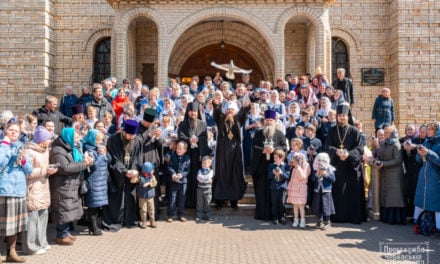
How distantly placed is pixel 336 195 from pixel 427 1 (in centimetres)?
1020

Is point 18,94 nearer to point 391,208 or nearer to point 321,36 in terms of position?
point 321,36

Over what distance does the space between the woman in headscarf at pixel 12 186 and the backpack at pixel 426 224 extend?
6372 mm

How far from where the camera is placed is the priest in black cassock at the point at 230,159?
26.7 ft

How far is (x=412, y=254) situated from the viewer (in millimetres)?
5773

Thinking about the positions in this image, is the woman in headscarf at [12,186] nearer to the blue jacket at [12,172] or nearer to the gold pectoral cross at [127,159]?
the blue jacket at [12,172]

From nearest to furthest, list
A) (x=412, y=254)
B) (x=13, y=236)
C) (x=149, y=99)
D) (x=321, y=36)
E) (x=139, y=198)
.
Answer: (x=13, y=236)
(x=412, y=254)
(x=139, y=198)
(x=149, y=99)
(x=321, y=36)

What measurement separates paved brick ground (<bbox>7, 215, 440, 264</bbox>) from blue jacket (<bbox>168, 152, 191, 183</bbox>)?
3.07 ft

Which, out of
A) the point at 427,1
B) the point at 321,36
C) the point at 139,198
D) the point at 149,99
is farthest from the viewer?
the point at 427,1

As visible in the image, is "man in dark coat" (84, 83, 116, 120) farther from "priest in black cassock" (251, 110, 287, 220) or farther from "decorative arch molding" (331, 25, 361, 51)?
"decorative arch molding" (331, 25, 361, 51)

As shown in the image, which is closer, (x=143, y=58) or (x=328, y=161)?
(x=328, y=161)

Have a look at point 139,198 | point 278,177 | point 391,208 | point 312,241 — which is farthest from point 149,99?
point 391,208

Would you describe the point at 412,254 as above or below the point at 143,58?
below

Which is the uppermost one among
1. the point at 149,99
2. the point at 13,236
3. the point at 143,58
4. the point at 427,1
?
the point at 427,1

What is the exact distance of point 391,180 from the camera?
7.77 metres
